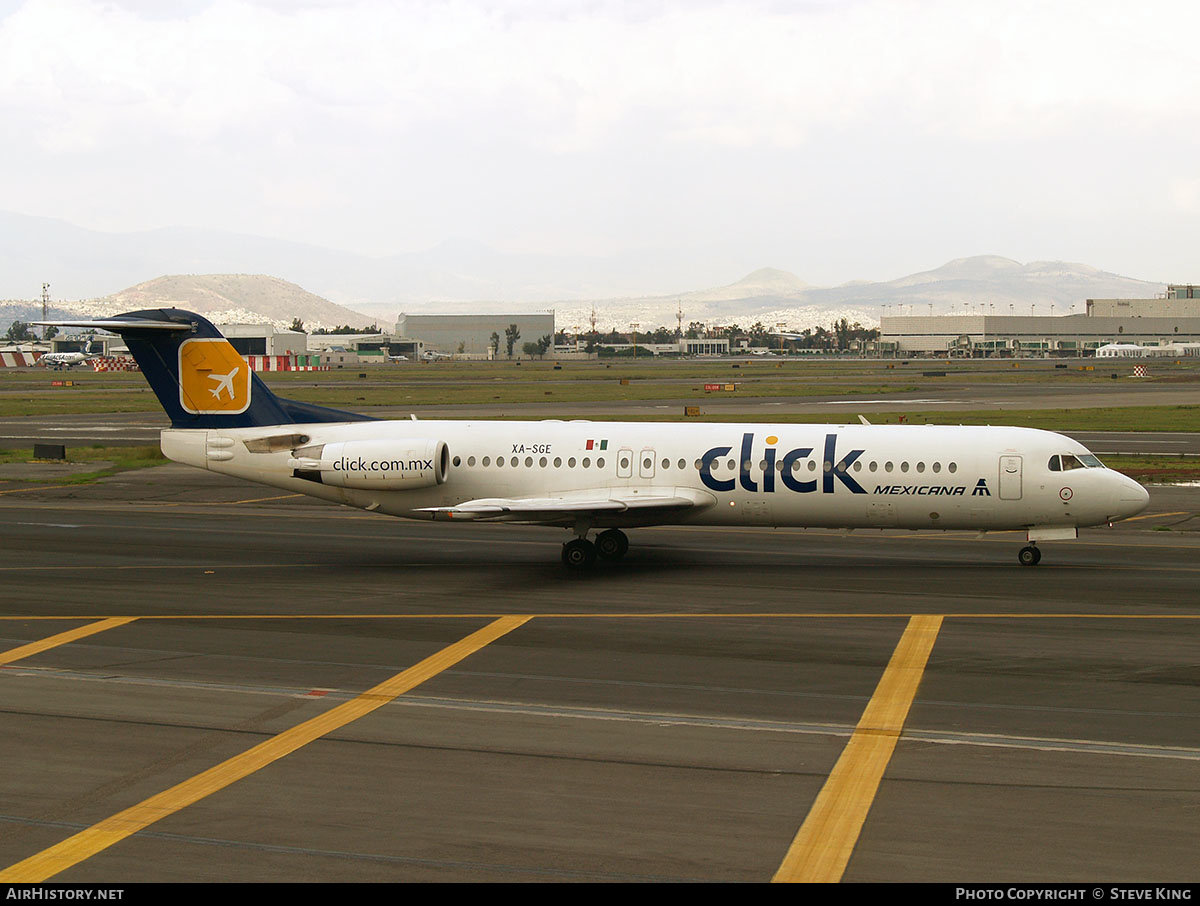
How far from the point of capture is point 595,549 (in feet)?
96.3

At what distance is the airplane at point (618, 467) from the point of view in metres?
28.0

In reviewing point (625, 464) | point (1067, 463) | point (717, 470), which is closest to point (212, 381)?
point (625, 464)

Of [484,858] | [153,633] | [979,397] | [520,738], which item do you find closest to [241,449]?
[153,633]

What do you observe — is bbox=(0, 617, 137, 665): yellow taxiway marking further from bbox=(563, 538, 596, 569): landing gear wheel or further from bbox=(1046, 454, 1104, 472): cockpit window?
bbox=(1046, 454, 1104, 472): cockpit window

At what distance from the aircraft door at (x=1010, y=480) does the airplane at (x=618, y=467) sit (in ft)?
0.08

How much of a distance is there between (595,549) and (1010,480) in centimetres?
998

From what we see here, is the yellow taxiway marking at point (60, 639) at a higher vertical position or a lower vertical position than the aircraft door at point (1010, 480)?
lower

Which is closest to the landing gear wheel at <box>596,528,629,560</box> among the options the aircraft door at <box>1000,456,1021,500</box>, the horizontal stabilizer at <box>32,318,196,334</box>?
the aircraft door at <box>1000,456,1021,500</box>

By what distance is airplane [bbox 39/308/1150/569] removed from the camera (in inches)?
1104

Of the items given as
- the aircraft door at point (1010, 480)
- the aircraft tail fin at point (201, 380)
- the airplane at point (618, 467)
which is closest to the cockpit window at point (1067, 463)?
the airplane at point (618, 467)

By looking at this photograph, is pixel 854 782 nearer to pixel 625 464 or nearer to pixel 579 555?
pixel 579 555

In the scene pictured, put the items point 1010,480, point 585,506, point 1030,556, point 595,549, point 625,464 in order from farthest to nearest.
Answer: point 625,464
point 595,549
point 1030,556
point 585,506
point 1010,480

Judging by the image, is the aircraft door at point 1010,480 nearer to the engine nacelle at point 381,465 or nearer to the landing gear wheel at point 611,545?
the landing gear wheel at point 611,545

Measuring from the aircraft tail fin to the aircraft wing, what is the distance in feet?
17.4
